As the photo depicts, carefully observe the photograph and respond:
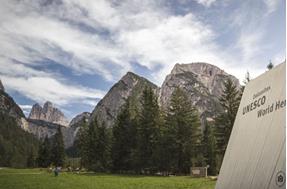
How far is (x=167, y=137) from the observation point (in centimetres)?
5281

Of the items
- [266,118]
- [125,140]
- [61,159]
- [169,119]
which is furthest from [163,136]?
[61,159]

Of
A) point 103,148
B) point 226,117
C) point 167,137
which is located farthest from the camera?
point 103,148

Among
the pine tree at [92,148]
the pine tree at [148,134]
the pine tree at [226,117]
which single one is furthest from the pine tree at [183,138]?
the pine tree at [92,148]

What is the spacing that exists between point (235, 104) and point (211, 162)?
1422cm

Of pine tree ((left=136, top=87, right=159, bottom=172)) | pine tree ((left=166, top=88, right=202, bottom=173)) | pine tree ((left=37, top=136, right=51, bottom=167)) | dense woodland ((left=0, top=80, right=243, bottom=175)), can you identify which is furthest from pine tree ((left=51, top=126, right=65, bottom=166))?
pine tree ((left=166, top=88, right=202, bottom=173))

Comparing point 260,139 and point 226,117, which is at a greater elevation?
point 226,117

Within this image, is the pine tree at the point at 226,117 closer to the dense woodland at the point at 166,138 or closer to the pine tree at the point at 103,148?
the dense woodland at the point at 166,138

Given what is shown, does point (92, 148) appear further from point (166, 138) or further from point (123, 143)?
point (166, 138)

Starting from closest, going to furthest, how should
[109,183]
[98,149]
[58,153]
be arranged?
[109,183] → [98,149] → [58,153]

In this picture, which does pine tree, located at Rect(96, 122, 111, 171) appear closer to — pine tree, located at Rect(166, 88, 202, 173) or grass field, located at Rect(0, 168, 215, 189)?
pine tree, located at Rect(166, 88, 202, 173)

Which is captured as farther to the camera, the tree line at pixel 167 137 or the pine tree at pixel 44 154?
the pine tree at pixel 44 154

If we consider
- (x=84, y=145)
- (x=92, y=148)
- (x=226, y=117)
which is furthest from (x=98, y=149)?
(x=226, y=117)

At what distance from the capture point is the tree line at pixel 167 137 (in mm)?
51562

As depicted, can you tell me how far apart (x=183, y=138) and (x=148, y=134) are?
5926mm
